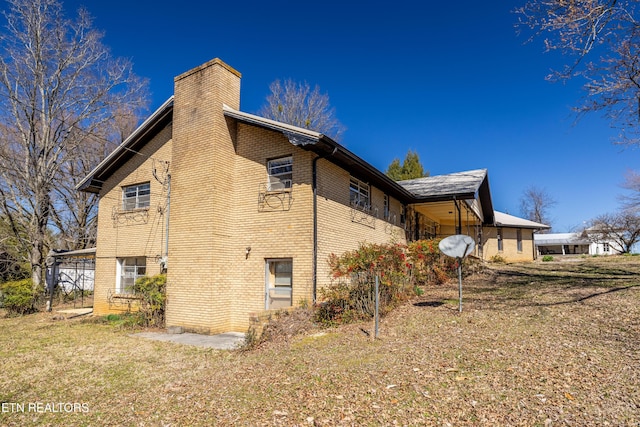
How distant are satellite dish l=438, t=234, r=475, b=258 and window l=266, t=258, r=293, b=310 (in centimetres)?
411

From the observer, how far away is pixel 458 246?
9.19m

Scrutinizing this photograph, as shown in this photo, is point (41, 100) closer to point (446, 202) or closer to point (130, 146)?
point (130, 146)

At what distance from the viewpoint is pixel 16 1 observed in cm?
1630

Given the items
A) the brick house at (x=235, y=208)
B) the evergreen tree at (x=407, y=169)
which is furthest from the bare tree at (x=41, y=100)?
the evergreen tree at (x=407, y=169)

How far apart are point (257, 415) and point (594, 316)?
7.12 metres

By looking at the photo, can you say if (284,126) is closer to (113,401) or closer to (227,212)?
(227,212)

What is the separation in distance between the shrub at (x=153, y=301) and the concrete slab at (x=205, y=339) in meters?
0.82

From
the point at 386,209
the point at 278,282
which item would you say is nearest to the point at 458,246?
the point at 278,282

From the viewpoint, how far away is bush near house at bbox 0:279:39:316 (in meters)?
14.8

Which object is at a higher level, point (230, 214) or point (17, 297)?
point (230, 214)

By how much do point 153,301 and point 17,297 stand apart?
749 centimetres

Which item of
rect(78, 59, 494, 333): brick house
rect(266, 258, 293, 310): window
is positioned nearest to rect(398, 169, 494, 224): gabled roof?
rect(78, 59, 494, 333): brick house

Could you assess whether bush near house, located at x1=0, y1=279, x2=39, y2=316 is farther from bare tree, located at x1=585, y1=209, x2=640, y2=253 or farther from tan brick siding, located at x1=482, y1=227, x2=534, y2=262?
bare tree, located at x1=585, y1=209, x2=640, y2=253

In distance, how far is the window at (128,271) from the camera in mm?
13672
